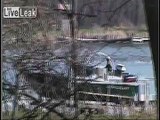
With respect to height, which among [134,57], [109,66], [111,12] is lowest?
[109,66]

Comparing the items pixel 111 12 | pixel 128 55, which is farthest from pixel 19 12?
pixel 128 55

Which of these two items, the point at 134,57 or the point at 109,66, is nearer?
the point at 134,57

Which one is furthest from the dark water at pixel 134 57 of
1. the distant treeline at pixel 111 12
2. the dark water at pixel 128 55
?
the distant treeline at pixel 111 12

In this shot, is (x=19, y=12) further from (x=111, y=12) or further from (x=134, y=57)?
(x=134, y=57)

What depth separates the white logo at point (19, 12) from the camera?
579 cm

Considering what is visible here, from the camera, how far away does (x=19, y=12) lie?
5.89 metres

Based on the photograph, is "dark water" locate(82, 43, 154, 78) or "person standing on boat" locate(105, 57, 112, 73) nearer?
"dark water" locate(82, 43, 154, 78)

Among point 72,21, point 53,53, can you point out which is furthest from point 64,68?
point 72,21

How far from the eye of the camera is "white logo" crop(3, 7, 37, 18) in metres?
5.79

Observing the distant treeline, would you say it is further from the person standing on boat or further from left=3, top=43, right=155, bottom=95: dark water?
the person standing on boat

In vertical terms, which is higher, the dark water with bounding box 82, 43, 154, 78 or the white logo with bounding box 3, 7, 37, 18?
the white logo with bounding box 3, 7, 37, 18

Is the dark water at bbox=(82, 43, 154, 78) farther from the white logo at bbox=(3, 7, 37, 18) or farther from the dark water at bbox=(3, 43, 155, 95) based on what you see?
the white logo at bbox=(3, 7, 37, 18)

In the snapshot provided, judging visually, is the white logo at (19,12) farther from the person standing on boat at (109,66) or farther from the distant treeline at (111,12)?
the person standing on boat at (109,66)

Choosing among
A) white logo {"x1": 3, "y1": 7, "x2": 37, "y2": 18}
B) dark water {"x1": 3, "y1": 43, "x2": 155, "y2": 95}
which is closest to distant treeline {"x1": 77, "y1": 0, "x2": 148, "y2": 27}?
dark water {"x1": 3, "y1": 43, "x2": 155, "y2": 95}
